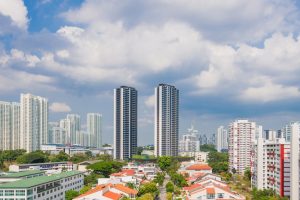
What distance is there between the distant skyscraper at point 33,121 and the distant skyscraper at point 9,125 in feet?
2.71

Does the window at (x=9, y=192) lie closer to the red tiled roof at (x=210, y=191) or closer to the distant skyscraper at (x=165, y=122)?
the red tiled roof at (x=210, y=191)

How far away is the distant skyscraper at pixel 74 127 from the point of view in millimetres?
70869

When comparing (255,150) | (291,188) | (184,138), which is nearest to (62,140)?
(184,138)

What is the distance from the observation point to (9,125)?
45.0 metres

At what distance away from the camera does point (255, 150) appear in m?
26.1

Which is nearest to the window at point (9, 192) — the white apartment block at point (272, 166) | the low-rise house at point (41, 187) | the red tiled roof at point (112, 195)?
the low-rise house at point (41, 187)

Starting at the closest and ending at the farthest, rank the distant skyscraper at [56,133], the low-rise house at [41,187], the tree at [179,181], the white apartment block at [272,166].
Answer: the low-rise house at [41,187] → the white apartment block at [272,166] → the tree at [179,181] → the distant skyscraper at [56,133]

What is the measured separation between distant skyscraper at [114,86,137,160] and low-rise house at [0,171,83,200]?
24250 millimetres

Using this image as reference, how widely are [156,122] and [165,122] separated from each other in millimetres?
1228

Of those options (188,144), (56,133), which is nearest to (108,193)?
(56,133)

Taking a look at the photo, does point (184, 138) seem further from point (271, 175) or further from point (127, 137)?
point (271, 175)

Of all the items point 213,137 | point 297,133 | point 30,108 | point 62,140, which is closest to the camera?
point 297,133

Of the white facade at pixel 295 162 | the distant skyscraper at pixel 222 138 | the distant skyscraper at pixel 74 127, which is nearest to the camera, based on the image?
the white facade at pixel 295 162

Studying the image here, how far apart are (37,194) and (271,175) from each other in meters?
14.5
